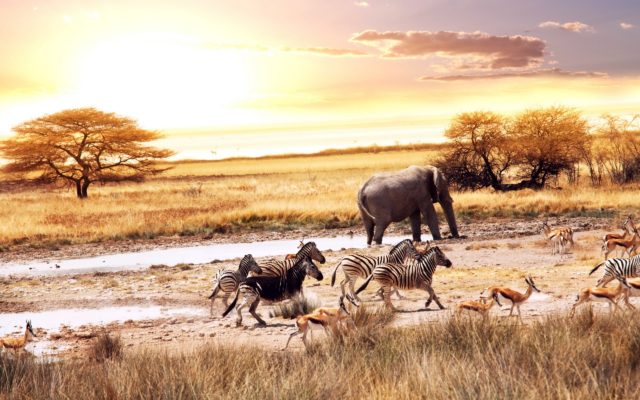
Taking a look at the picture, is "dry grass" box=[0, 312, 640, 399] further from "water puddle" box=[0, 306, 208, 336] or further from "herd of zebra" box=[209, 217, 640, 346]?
"water puddle" box=[0, 306, 208, 336]

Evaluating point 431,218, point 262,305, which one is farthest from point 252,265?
point 431,218

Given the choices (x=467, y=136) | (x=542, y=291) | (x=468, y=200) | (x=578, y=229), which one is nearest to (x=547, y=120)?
(x=467, y=136)

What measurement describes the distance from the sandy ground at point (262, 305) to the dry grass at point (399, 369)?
80cm

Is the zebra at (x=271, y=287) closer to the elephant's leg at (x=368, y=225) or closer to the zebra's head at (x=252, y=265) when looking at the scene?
the zebra's head at (x=252, y=265)

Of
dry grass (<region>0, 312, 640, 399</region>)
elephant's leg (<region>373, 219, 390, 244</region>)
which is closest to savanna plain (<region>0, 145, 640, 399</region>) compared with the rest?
dry grass (<region>0, 312, 640, 399</region>)

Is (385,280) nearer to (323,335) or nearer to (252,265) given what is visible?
(323,335)

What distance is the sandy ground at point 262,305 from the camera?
1097 cm

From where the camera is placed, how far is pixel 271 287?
1148cm

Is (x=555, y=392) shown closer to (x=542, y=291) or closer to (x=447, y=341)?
(x=447, y=341)

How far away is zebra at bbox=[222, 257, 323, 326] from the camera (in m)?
11.3

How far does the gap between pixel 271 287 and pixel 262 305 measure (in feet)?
7.45

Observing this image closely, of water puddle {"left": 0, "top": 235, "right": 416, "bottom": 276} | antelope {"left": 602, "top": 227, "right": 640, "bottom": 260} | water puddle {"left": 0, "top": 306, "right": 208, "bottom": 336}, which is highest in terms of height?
antelope {"left": 602, "top": 227, "right": 640, "bottom": 260}

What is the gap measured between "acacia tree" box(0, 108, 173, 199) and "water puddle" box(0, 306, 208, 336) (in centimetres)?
4016

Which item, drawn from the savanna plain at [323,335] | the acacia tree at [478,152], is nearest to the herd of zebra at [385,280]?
the savanna plain at [323,335]
